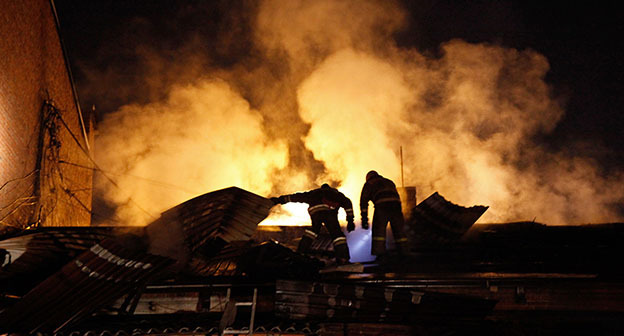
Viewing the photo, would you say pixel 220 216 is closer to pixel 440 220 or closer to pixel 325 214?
pixel 325 214

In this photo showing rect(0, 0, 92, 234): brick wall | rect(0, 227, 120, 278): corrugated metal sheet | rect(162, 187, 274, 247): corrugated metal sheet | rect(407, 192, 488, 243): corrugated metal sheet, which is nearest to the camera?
rect(0, 227, 120, 278): corrugated metal sheet

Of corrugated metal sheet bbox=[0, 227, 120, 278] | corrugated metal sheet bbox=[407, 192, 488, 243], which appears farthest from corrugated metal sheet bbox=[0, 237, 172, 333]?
corrugated metal sheet bbox=[407, 192, 488, 243]

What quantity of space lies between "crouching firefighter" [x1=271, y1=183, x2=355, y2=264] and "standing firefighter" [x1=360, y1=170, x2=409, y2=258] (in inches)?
19.0

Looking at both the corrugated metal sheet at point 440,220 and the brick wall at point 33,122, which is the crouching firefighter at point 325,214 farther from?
the brick wall at point 33,122

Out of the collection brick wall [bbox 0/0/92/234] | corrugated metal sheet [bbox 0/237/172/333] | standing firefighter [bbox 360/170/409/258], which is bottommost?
corrugated metal sheet [bbox 0/237/172/333]

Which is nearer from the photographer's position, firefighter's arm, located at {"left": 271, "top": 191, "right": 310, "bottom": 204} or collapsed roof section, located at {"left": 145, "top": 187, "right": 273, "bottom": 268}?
collapsed roof section, located at {"left": 145, "top": 187, "right": 273, "bottom": 268}

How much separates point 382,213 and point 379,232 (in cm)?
38

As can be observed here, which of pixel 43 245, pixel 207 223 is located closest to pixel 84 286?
pixel 43 245

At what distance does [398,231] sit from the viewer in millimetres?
8812

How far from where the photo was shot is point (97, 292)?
581cm

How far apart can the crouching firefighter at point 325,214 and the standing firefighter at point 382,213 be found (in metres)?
0.48

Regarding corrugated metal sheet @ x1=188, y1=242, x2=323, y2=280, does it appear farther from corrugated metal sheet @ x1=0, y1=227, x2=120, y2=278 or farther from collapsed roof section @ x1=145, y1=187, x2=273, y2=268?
corrugated metal sheet @ x1=0, y1=227, x2=120, y2=278

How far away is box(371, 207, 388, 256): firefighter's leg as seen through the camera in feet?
28.9

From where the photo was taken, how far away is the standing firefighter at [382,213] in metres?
8.77
